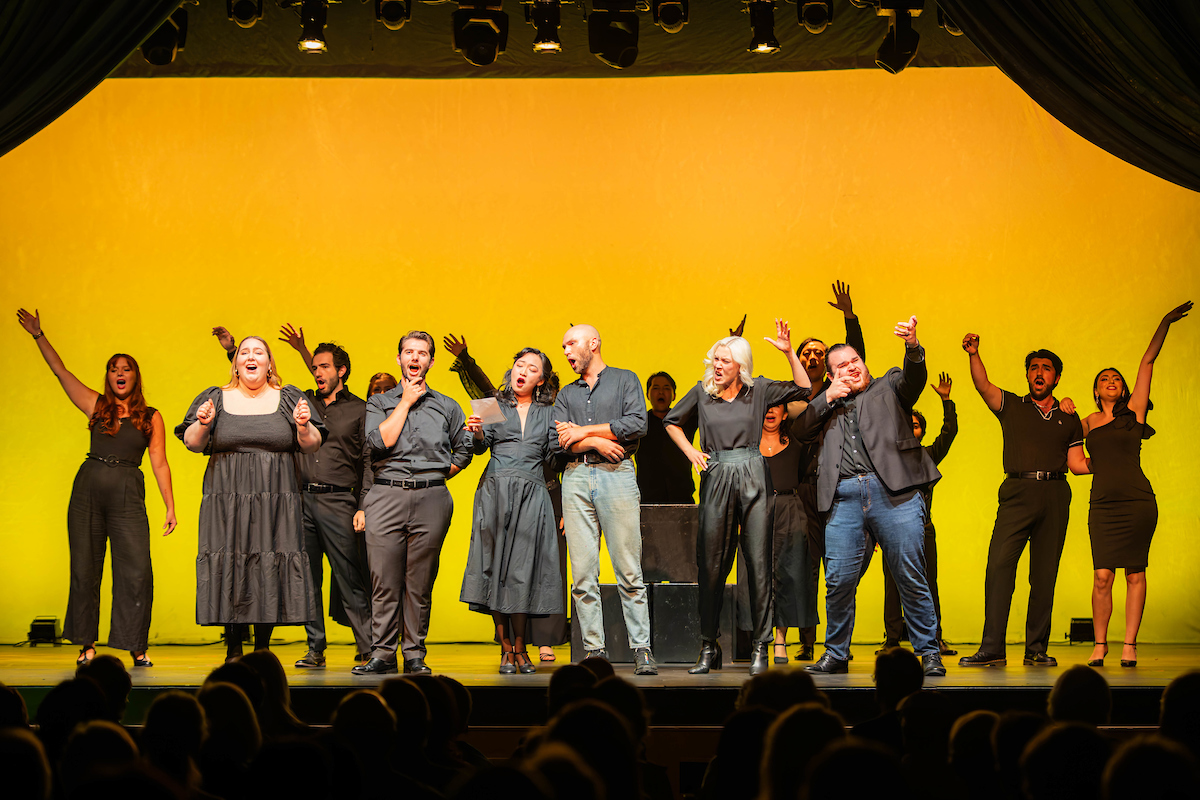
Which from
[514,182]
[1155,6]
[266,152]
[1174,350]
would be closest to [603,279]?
[514,182]

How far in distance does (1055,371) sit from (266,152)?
17.7 ft

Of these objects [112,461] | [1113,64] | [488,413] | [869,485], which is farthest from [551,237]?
[1113,64]

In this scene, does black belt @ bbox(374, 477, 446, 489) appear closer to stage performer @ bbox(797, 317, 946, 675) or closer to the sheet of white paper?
the sheet of white paper

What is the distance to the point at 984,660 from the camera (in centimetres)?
569

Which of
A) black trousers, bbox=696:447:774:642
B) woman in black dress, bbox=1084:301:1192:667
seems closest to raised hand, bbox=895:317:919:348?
black trousers, bbox=696:447:774:642

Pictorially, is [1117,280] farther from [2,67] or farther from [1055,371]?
[2,67]

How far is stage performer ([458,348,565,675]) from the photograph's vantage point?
525 cm

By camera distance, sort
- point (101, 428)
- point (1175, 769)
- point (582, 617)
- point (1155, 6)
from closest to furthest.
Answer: point (1175, 769), point (1155, 6), point (582, 617), point (101, 428)

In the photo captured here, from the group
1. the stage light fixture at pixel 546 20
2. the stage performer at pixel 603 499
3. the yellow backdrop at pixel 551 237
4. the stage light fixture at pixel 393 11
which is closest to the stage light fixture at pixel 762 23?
the stage light fixture at pixel 546 20

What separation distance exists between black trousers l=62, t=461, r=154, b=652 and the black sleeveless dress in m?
4.73

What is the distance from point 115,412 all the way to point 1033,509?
453cm

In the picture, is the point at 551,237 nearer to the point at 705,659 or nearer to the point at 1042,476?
the point at 1042,476

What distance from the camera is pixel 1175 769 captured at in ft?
5.76

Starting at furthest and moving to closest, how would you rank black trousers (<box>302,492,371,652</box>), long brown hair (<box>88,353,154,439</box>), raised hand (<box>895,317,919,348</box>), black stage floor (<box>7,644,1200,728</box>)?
black trousers (<box>302,492,371,652</box>) → long brown hair (<box>88,353,154,439</box>) → raised hand (<box>895,317,919,348</box>) → black stage floor (<box>7,644,1200,728</box>)
